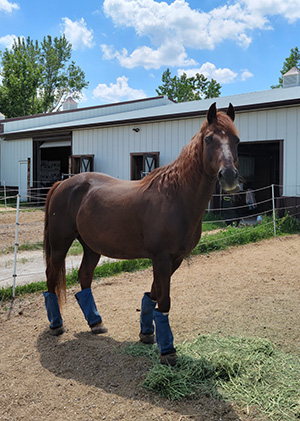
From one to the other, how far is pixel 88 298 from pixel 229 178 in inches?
77.2

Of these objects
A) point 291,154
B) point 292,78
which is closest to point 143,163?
point 291,154

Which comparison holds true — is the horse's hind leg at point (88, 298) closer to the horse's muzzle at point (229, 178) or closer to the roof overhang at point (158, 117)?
the horse's muzzle at point (229, 178)

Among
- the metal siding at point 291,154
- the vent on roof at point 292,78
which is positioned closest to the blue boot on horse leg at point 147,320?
the metal siding at point 291,154

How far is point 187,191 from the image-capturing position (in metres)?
2.82

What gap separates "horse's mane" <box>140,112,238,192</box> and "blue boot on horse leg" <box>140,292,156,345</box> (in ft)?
3.27

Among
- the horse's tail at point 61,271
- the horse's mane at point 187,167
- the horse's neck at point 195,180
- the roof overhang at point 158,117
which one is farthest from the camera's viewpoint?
the roof overhang at point 158,117

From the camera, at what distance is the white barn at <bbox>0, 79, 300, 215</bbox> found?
10.4 metres

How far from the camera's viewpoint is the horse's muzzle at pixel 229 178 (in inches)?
90.7

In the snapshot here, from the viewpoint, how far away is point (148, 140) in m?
13.6

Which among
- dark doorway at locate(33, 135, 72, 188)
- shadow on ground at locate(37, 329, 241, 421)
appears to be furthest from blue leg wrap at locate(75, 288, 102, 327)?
dark doorway at locate(33, 135, 72, 188)

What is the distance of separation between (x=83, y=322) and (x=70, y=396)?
1373mm

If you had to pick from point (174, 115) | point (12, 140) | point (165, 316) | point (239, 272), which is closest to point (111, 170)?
point (174, 115)

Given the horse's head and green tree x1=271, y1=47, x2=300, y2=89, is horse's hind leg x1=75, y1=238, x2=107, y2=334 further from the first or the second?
green tree x1=271, y1=47, x2=300, y2=89

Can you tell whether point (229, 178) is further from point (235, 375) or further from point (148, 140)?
point (148, 140)
